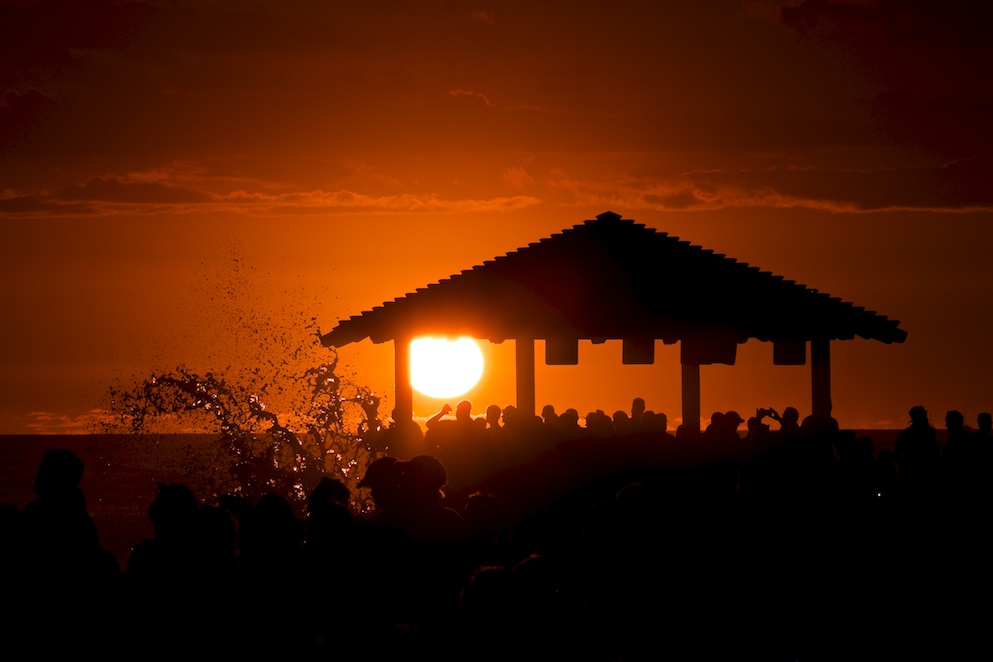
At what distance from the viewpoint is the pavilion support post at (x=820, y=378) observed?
1652 centimetres

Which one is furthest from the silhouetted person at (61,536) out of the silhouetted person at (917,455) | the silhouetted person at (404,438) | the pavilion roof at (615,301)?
the pavilion roof at (615,301)

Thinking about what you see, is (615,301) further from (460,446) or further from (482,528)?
(482,528)

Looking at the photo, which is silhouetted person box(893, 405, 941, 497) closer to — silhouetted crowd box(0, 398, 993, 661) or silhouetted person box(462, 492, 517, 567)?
silhouetted crowd box(0, 398, 993, 661)

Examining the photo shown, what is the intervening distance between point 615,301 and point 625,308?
0.19 m

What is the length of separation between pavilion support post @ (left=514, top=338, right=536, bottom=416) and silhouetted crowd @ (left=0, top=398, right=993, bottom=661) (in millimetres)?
7674

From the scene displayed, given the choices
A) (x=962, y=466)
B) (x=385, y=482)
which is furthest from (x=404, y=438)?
(x=385, y=482)

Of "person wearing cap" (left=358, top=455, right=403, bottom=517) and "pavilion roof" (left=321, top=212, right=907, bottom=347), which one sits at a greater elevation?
"pavilion roof" (left=321, top=212, right=907, bottom=347)

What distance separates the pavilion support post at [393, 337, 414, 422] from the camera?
16508mm

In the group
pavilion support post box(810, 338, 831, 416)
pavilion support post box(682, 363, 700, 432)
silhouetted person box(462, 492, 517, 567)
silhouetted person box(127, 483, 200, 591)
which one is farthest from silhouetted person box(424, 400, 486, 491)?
silhouetted person box(127, 483, 200, 591)

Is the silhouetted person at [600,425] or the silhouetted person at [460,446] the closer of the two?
the silhouetted person at [460,446]

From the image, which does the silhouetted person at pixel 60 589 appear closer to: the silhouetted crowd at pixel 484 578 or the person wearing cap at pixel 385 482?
the silhouetted crowd at pixel 484 578

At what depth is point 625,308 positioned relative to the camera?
16156 millimetres

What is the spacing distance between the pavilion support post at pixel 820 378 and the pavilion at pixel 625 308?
1 centimetres

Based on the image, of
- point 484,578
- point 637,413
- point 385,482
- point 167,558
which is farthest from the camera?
point 637,413
